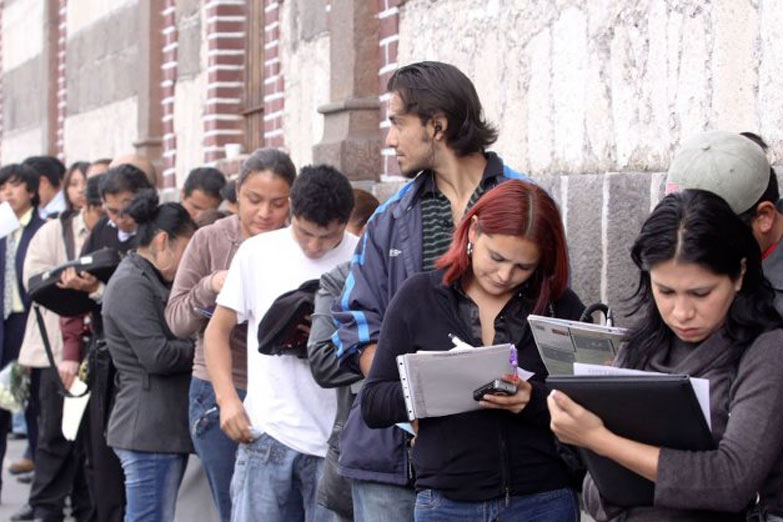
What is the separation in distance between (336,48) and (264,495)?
400cm

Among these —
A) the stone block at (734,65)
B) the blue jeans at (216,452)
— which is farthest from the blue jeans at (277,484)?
the stone block at (734,65)

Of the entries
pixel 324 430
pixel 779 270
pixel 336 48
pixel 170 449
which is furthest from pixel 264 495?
pixel 336 48

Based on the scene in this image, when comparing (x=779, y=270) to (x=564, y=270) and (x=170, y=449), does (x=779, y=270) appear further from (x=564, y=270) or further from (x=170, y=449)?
(x=170, y=449)

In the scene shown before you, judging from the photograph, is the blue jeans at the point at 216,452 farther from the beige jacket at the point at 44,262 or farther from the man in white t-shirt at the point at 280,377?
the beige jacket at the point at 44,262

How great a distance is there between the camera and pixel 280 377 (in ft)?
18.6

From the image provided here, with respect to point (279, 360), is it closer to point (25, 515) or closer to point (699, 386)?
point (699, 386)

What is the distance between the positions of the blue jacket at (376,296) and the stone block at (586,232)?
4.10 feet

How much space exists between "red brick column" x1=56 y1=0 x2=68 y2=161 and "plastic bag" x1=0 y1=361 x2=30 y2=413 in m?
8.86

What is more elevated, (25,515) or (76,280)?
(76,280)

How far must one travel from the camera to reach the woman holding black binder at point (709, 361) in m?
3.38

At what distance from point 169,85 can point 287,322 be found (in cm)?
840

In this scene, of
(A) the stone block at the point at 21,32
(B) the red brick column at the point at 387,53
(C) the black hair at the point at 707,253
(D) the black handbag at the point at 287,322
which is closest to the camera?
(C) the black hair at the point at 707,253

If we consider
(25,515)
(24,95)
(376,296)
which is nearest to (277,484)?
(376,296)

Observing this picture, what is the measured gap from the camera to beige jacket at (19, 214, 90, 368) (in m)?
9.52
